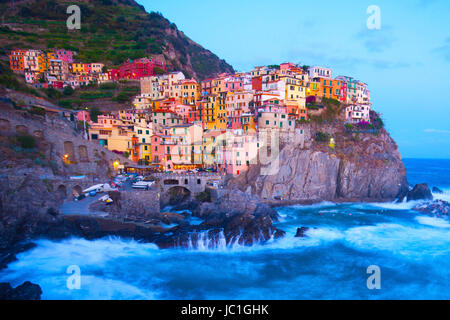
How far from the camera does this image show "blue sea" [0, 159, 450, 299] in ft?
59.9

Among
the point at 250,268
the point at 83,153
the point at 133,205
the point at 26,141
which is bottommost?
the point at 250,268

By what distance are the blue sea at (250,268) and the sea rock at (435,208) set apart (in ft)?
28.8

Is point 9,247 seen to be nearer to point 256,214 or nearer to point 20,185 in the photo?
point 20,185

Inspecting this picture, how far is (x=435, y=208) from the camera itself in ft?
121

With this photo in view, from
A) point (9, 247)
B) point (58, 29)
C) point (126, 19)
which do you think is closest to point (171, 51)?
point (126, 19)

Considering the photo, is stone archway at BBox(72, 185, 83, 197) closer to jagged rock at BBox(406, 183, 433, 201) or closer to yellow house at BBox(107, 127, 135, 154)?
yellow house at BBox(107, 127, 135, 154)

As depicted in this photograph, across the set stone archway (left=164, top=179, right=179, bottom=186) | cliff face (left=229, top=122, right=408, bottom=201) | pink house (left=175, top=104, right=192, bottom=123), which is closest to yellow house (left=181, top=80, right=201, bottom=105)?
pink house (left=175, top=104, right=192, bottom=123)

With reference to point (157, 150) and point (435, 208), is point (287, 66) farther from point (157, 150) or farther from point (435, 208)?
point (435, 208)

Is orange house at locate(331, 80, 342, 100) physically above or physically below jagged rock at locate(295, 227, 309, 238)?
above

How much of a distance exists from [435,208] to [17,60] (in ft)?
266

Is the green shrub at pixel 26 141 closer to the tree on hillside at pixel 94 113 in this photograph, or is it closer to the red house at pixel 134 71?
the tree on hillside at pixel 94 113

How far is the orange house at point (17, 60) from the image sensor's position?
6034 cm

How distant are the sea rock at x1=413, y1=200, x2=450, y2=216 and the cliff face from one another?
14.8 feet

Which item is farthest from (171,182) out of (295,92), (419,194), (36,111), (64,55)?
(64,55)
